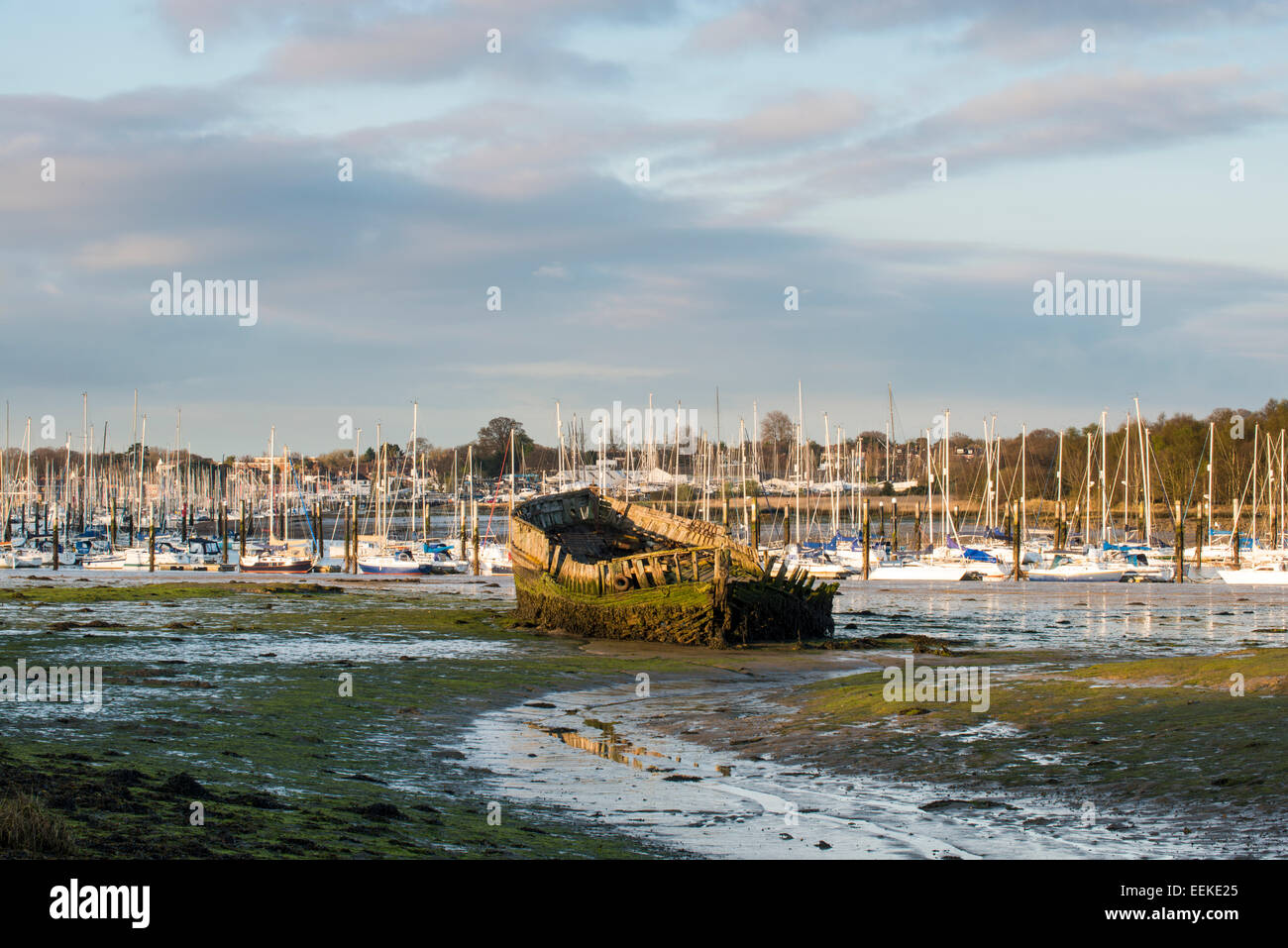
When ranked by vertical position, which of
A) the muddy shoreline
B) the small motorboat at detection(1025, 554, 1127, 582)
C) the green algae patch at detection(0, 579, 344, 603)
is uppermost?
the muddy shoreline

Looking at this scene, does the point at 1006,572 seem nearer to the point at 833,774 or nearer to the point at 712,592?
the point at 712,592

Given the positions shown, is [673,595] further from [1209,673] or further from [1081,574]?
[1081,574]

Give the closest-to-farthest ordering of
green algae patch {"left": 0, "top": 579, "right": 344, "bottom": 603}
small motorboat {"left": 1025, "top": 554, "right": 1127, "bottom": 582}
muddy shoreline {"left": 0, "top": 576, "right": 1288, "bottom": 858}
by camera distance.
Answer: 1. muddy shoreline {"left": 0, "top": 576, "right": 1288, "bottom": 858}
2. green algae patch {"left": 0, "top": 579, "right": 344, "bottom": 603}
3. small motorboat {"left": 1025, "top": 554, "right": 1127, "bottom": 582}

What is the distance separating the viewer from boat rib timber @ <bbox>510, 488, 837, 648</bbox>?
109 feet

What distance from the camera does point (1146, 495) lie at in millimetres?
90875

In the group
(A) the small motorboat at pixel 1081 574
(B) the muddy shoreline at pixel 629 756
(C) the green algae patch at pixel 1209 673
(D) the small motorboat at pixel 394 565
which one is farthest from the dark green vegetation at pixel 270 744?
(D) the small motorboat at pixel 394 565

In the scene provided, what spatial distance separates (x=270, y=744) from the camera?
16250 mm

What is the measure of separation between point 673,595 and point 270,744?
731 inches

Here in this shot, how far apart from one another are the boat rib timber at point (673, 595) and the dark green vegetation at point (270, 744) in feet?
6.65

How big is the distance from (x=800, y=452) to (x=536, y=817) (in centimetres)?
9281

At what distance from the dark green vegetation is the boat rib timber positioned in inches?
79.9

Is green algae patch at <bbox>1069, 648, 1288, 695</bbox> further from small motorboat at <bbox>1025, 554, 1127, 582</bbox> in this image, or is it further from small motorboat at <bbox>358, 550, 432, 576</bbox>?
small motorboat at <bbox>358, 550, 432, 576</bbox>

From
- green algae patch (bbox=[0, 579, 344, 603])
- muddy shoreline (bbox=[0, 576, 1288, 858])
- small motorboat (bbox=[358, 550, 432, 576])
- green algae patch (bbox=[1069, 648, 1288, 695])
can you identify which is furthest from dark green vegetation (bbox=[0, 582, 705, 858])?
small motorboat (bbox=[358, 550, 432, 576])
